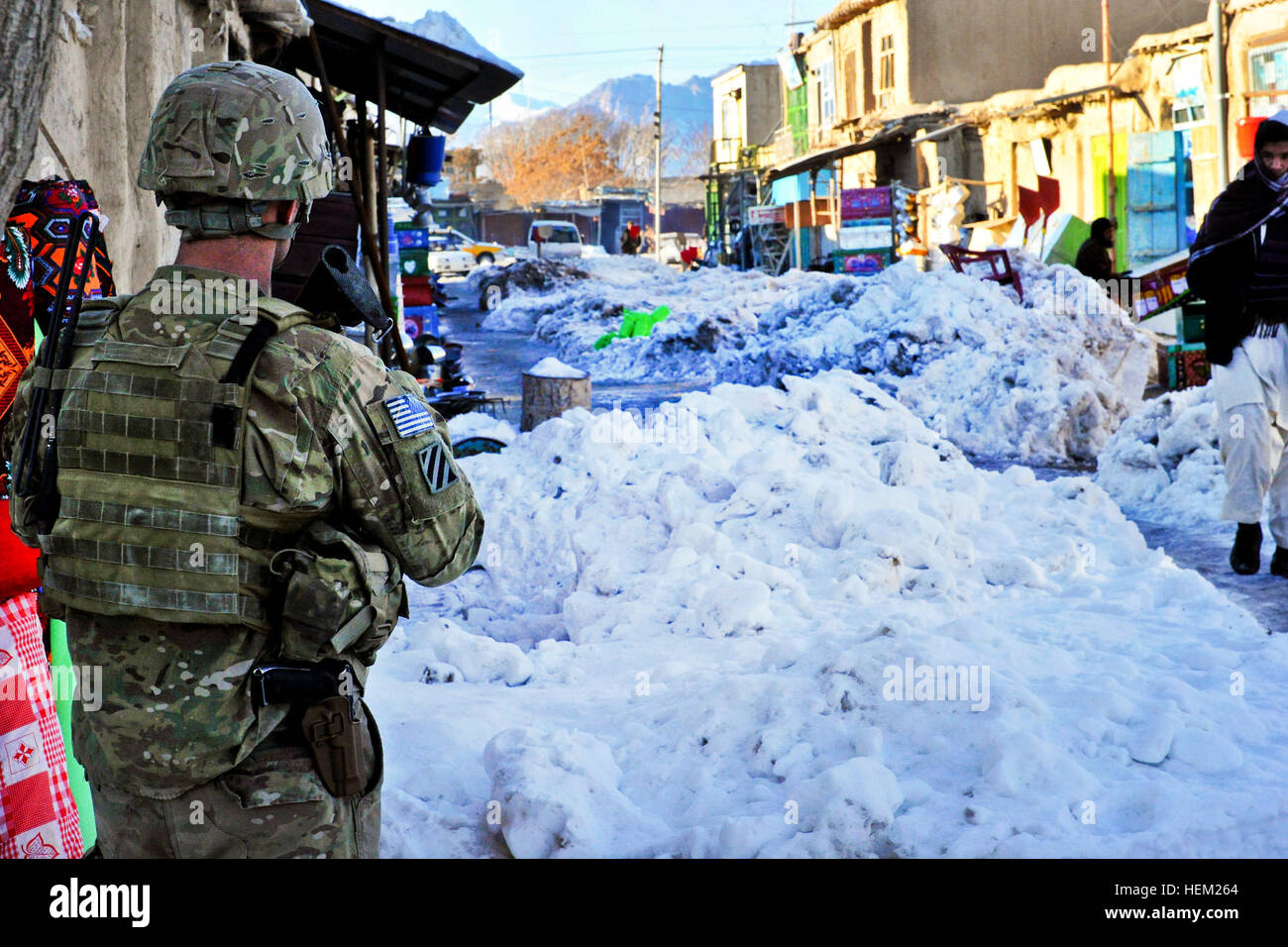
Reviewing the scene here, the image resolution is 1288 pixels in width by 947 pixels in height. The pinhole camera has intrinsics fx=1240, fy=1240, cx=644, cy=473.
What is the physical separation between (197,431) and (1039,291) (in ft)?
40.5

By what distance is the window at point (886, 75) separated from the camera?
34.8 metres

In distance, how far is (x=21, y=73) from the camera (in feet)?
7.86

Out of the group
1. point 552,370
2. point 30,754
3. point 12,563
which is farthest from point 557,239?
point 30,754

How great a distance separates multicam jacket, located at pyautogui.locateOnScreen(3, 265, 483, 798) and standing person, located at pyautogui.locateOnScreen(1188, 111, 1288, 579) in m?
5.09

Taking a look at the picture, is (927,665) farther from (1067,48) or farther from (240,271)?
(1067,48)

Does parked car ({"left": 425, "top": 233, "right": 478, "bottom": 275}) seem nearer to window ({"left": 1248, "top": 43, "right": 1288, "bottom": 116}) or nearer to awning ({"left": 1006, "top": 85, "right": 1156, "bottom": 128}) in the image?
awning ({"left": 1006, "top": 85, "right": 1156, "bottom": 128})

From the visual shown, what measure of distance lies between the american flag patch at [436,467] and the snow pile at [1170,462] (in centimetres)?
646

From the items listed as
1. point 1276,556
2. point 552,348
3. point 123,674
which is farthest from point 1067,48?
point 123,674

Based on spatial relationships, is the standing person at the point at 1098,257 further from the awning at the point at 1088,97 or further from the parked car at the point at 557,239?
the parked car at the point at 557,239

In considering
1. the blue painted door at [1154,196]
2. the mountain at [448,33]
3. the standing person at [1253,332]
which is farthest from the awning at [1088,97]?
the standing person at [1253,332]

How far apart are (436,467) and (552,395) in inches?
270

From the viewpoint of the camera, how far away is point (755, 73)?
2111 inches

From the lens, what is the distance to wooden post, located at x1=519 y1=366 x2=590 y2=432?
8.89 m

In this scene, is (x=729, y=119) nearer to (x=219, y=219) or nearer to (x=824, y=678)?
(x=824, y=678)
